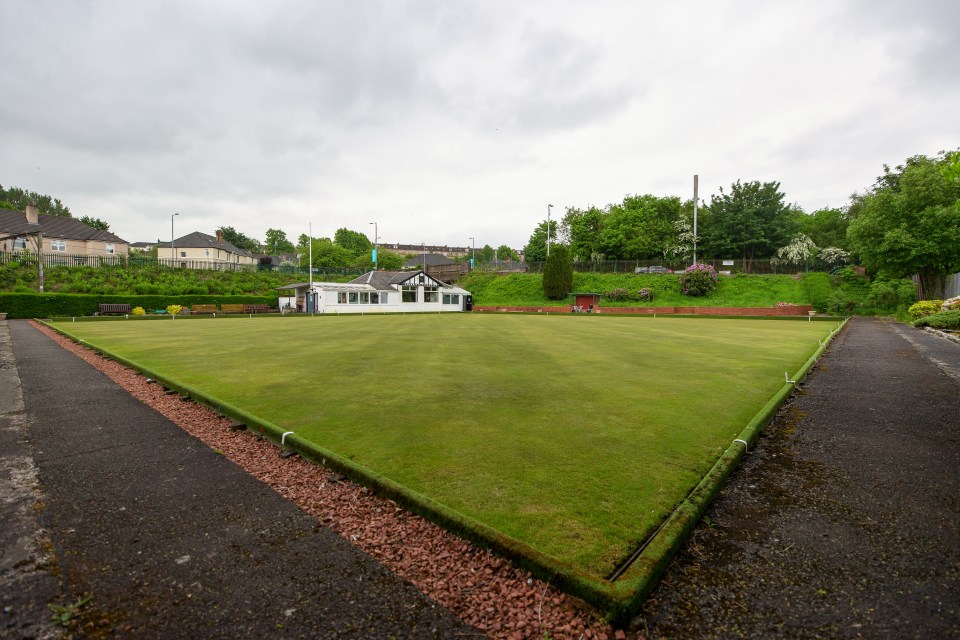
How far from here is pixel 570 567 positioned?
277 cm

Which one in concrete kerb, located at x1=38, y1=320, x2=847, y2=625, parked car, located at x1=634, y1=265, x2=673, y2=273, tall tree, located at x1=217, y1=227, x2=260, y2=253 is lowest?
concrete kerb, located at x1=38, y1=320, x2=847, y2=625

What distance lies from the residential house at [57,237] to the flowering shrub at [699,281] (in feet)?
204

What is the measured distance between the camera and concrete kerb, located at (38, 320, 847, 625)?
258cm

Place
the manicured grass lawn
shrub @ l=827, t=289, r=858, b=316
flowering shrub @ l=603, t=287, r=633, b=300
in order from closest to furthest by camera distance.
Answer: the manicured grass lawn → shrub @ l=827, t=289, r=858, b=316 → flowering shrub @ l=603, t=287, r=633, b=300

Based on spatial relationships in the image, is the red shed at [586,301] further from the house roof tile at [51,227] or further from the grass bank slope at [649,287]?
the house roof tile at [51,227]

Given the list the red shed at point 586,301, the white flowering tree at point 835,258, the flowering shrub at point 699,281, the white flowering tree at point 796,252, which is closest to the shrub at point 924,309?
the flowering shrub at point 699,281

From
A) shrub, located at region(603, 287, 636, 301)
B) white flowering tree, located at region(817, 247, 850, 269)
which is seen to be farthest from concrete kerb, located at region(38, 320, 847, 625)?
white flowering tree, located at region(817, 247, 850, 269)

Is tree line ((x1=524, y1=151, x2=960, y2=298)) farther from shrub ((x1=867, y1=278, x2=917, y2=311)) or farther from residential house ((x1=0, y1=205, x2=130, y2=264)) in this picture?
residential house ((x1=0, y1=205, x2=130, y2=264))

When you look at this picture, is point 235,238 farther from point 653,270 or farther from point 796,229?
point 796,229

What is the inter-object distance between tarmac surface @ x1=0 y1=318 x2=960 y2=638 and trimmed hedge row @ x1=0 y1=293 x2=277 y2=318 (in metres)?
36.2

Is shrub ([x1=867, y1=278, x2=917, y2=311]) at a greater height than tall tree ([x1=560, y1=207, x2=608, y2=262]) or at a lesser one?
lesser

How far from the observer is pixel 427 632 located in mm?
2393

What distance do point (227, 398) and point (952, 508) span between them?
8786 millimetres

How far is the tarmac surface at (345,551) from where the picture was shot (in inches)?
96.5
